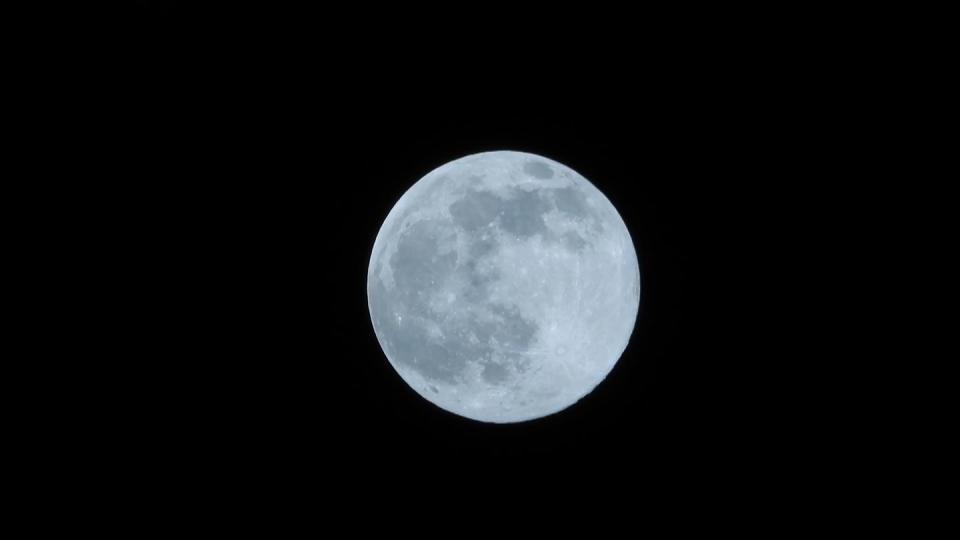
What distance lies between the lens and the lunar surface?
3936 mm

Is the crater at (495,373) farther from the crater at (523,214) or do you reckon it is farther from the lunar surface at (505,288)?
the crater at (523,214)

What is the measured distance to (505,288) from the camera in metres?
3.90

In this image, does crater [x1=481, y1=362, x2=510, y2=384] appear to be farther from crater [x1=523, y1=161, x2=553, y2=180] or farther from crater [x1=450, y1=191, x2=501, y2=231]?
crater [x1=523, y1=161, x2=553, y2=180]

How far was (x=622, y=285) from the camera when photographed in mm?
4301

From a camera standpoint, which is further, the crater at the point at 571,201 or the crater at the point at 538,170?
the crater at the point at 538,170

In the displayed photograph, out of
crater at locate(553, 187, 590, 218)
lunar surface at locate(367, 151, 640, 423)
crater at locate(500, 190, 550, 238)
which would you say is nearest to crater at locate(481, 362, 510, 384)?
lunar surface at locate(367, 151, 640, 423)

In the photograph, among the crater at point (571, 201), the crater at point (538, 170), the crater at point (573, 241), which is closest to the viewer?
the crater at point (573, 241)

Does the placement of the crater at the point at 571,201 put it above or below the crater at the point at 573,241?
above

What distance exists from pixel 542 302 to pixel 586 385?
2.50 ft

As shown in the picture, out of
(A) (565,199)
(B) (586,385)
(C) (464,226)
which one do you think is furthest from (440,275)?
(B) (586,385)

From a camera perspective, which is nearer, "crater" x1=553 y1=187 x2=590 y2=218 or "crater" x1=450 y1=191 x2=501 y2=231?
"crater" x1=450 y1=191 x2=501 y2=231

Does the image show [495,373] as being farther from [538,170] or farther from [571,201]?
[538,170]

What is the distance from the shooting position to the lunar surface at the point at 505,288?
3.94 metres

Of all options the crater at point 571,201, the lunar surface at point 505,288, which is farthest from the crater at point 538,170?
the crater at point 571,201
